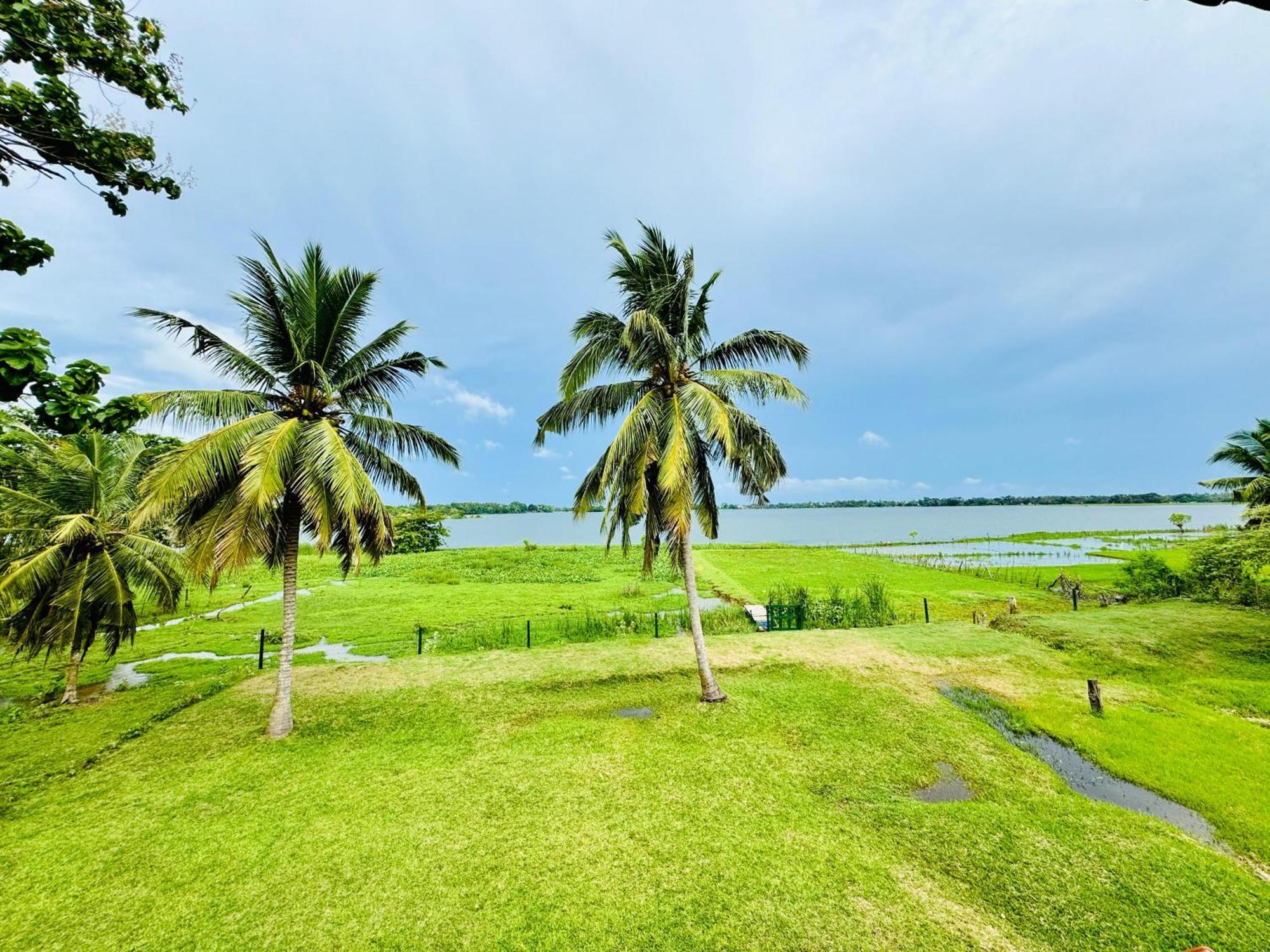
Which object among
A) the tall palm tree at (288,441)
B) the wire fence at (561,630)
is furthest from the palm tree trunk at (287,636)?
the wire fence at (561,630)

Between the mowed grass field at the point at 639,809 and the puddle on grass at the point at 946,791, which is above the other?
the mowed grass field at the point at 639,809

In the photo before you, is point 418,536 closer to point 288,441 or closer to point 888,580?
point 888,580

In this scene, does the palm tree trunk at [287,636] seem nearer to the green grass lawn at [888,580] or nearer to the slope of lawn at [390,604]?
the slope of lawn at [390,604]

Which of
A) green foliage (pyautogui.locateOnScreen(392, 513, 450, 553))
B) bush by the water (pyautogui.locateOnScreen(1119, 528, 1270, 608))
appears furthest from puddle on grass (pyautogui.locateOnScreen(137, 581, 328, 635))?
bush by the water (pyautogui.locateOnScreen(1119, 528, 1270, 608))

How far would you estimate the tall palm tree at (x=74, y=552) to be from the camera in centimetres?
807

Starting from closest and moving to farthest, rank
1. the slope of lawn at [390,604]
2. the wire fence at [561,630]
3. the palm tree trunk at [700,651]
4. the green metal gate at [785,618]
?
1. the palm tree trunk at [700,651]
2. the slope of lawn at [390,604]
3. the wire fence at [561,630]
4. the green metal gate at [785,618]

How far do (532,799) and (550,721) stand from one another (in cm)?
230

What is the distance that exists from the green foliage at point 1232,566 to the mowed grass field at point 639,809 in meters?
2.03

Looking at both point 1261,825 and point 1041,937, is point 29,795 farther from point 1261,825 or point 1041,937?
point 1261,825

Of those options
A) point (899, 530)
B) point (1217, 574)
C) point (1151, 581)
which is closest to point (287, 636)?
point (1217, 574)

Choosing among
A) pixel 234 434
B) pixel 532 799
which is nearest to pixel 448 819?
pixel 532 799

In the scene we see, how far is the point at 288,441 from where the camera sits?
7.09m

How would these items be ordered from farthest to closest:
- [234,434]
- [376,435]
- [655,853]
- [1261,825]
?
[376,435], [234,434], [1261,825], [655,853]

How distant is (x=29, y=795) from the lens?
20.1 ft
